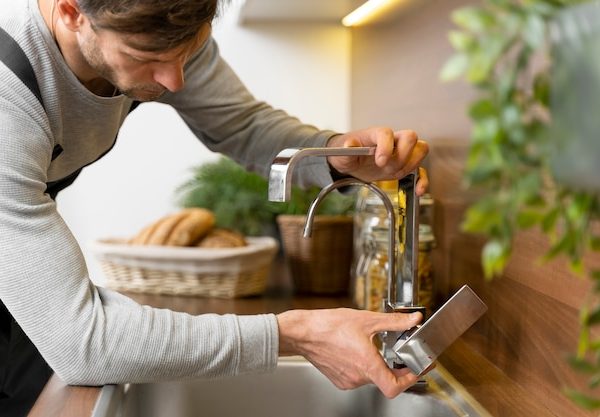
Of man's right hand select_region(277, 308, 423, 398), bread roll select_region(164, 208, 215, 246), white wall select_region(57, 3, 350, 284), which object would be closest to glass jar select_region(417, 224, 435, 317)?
man's right hand select_region(277, 308, 423, 398)

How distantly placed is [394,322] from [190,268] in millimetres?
872

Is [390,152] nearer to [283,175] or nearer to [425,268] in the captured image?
[283,175]

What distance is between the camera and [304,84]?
7.77ft

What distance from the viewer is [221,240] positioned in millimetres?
1903

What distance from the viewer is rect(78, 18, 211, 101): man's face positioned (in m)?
1.07

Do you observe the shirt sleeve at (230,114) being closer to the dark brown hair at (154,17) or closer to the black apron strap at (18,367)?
the black apron strap at (18,367)

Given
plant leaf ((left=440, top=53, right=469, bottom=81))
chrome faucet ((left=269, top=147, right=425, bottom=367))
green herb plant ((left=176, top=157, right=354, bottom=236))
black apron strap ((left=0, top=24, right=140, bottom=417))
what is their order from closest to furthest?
plant leaf ((left=440, top=53, right=469, bottom=81))
chrome faucet ((left=269, top=147, right=425, bottom=367))
black apron strap ((left=0, top=24, right=140, bottom=417))
green herb plant ((left=176, top=157, right=354, bottom=236))

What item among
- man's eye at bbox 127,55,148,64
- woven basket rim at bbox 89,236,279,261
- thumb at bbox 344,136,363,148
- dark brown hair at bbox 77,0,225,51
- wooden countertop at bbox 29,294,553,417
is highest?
dark brown hair at bbox 77,0,225,51

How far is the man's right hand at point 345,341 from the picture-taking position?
1019mm

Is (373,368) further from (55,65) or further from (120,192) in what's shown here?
(120,192)

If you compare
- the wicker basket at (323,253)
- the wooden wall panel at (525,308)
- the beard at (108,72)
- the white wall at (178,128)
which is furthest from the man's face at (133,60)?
the white wall at (178,128)

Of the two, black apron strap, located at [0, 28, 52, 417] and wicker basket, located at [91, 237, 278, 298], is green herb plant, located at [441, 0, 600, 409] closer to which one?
black apron strap, located at [0, 28, 52, 417]

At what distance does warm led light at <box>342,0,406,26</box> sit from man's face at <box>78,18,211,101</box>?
25.8 inches

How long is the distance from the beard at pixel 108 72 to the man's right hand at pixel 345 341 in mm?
341
